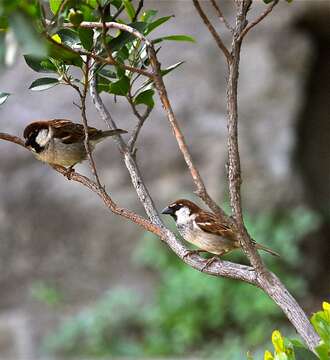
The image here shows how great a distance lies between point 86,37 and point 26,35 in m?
0.64

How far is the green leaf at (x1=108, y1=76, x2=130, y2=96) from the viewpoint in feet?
6.72

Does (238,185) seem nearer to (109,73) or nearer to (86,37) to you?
(86,37)

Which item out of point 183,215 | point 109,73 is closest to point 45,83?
point 109,73

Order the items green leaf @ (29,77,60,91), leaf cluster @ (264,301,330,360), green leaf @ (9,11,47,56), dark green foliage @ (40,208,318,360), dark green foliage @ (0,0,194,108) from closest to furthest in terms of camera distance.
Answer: green leaf @ (9,11,47,56), dark green foliage @ (0,0,194,108), leaf cluster @ (264,301,330,360), green leaf @ (29,77,60,91), dark green foliage @ (40,208,318,360)

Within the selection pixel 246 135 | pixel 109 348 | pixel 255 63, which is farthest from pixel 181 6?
pixel 109 348

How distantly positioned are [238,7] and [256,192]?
436cm

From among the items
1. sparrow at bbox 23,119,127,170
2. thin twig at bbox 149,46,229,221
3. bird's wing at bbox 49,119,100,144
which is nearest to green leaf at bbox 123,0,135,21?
thin twig at bbox 149,46,229,221

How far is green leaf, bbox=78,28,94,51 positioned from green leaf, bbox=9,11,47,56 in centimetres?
58

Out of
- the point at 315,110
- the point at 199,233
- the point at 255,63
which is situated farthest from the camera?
the point at 315,110

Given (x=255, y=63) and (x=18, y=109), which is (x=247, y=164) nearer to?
(x=255, y=63)

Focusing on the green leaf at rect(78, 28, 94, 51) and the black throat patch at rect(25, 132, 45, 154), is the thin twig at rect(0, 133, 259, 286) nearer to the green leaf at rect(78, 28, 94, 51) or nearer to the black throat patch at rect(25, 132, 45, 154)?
the green leaf at rect(78, 28, 94, 51)

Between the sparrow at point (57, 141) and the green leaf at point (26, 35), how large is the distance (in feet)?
6.64

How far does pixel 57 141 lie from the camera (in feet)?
11.0

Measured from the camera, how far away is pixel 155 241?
19.8ft
